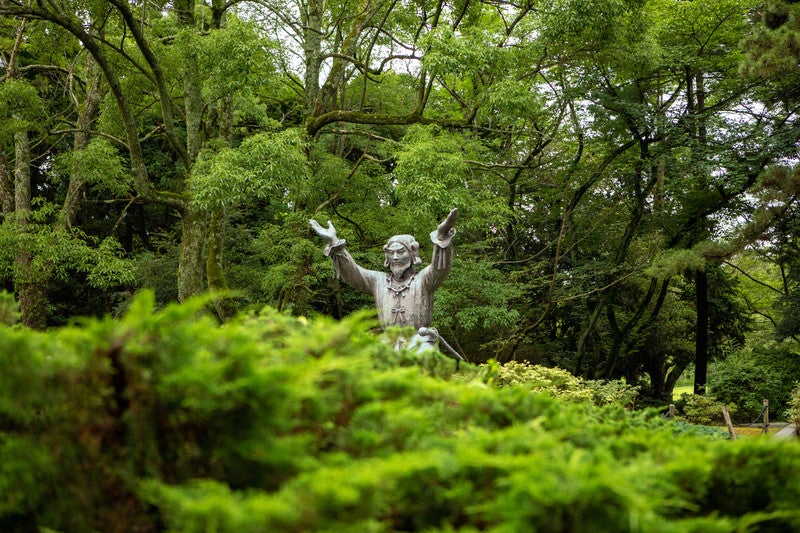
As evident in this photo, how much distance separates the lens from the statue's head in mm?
5434

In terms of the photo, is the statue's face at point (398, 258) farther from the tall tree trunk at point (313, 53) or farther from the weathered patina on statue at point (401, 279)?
the tall tree trunk at point (313, 53)

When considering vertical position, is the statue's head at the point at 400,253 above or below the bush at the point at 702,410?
above

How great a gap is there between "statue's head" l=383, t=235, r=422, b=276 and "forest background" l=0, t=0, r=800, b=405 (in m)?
3.61

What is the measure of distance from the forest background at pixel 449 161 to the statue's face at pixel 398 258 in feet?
12.0

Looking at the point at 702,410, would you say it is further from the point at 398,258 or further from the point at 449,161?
the point at 398,258

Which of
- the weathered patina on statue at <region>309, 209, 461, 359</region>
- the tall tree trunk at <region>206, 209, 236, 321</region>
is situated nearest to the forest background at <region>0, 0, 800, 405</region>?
the tall tree trunk at <region>206, 209, 236, 321</region>

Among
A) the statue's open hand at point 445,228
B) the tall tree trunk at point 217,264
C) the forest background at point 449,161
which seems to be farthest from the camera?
the tall tree trunk at point 217,264

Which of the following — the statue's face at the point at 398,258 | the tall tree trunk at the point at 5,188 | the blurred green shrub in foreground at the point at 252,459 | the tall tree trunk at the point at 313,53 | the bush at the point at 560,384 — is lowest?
the bush at the point at 560,384

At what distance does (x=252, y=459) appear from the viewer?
1253mm

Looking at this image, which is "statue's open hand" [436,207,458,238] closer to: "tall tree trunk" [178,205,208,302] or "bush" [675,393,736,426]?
"tall tree trunk" [178,205,208,302]

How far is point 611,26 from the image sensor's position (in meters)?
9.95

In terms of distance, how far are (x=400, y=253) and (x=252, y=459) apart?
13.8 ft

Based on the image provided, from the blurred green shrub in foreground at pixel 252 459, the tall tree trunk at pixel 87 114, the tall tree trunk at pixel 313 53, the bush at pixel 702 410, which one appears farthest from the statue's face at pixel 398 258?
the tall tree trunk at pixel 87 114

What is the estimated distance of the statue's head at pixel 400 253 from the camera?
5.43 metres
